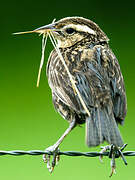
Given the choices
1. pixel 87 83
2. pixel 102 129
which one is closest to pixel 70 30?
pixel 87 83

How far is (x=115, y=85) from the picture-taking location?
6.11 m

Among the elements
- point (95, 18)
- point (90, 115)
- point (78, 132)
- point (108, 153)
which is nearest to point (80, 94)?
point (90, 115)

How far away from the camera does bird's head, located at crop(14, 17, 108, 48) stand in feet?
21.4

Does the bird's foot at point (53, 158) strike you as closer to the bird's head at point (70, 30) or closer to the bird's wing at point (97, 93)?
the bird's wing at point (97, 93)

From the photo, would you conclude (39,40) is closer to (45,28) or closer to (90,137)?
(45,28)

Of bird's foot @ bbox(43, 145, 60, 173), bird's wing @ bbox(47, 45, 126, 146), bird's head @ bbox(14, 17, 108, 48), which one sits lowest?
bird's foot @ bbox(43, 145, 60, 173)

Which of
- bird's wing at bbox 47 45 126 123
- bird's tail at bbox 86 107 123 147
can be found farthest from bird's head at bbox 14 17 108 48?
bird's tail at bbox 86 107 123 147

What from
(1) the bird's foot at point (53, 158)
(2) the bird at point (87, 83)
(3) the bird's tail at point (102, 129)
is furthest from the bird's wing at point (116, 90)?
(1) the bird's foot at point (53, 158)

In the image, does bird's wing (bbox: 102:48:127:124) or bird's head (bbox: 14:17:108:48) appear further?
bird's head (bbox: 14:17:108:48)

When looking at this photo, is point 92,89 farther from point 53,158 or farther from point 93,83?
point 53,158

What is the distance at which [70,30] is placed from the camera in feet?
21.5

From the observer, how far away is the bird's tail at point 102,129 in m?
5.76

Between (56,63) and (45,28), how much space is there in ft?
1.23

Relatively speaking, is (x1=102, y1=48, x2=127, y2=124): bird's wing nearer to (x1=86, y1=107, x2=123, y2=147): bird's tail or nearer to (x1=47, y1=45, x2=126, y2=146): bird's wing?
(x1=47, y1=45, x2=126, y2=146): bird's wing
